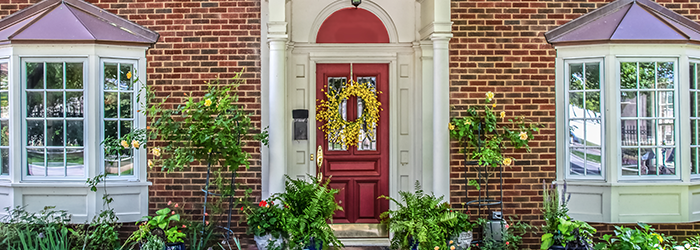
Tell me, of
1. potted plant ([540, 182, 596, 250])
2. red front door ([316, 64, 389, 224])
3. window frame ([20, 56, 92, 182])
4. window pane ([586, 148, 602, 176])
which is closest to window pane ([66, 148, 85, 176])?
window frame ([20, 56, 92, 182])

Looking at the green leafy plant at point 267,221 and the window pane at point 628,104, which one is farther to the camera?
the window pane at point 628,104

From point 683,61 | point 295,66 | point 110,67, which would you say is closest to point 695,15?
point 683,61

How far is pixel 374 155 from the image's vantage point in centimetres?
569

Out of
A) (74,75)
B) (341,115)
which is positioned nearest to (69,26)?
(74,75)

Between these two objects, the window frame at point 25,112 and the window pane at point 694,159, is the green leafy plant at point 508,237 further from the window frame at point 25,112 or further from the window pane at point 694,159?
the window frame at point 25,112

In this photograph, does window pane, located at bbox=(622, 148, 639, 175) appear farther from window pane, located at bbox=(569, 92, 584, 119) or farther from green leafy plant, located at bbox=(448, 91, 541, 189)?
green leafy plant, located at bbox=(448, 91, 541, 189)

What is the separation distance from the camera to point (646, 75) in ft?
17.3

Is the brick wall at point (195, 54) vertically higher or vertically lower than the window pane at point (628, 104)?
higher

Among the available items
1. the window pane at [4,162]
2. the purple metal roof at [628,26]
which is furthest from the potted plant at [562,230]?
the window pane at [4,162]

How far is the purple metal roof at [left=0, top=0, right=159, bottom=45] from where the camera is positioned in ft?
16.5

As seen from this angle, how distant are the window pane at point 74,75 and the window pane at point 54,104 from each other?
15 centimetres

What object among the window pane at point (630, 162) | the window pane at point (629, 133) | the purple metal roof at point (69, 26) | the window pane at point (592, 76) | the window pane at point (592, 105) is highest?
the purple metal roof at point (69, 26)

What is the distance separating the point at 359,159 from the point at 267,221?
1407 millimetres

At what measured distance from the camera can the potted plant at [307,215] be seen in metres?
4.68
